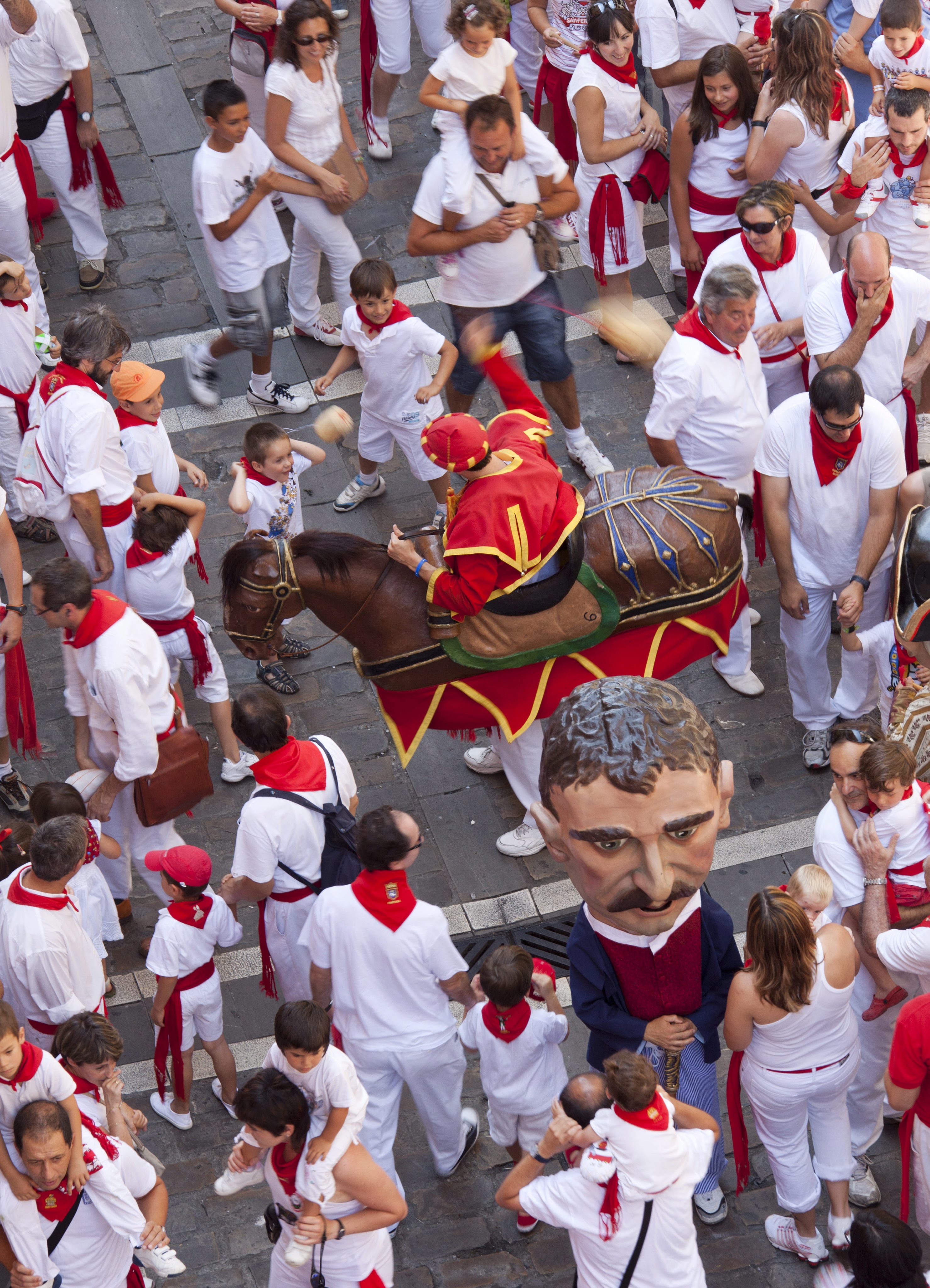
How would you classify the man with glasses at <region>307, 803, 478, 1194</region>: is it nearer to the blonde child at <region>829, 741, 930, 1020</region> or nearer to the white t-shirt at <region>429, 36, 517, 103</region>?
the blonde child at <region>829, 741, 930, 1020</region>

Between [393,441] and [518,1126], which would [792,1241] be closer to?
[518,1126]

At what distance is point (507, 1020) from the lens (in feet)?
17.6

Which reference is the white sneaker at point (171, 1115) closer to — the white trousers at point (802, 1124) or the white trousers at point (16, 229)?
the white trousers at point (802, 1124)

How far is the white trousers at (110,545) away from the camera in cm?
720

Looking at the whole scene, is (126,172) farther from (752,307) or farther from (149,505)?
(752,307)

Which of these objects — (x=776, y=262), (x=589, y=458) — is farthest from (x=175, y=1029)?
(x=776, y=262)

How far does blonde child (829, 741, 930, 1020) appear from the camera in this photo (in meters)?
5.45

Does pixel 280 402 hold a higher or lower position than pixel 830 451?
lower

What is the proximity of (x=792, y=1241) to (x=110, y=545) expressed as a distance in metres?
3.99

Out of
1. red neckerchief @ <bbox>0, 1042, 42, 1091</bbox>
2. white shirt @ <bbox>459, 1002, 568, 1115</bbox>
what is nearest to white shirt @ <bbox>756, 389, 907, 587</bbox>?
white shirt @ <bbox>459, 1002, 568, 1115</bbox>

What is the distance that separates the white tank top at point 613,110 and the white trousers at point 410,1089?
5123 mm

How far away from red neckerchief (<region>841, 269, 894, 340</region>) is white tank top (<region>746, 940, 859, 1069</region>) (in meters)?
3.25

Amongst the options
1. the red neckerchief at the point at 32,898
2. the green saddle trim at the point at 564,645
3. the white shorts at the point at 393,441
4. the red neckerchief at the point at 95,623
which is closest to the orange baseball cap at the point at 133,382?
the red neckerchief at the point at 95,623

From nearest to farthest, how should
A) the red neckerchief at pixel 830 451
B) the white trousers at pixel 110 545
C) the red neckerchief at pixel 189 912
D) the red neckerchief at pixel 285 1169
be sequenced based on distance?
the red neckerchief at pixel 285 1169
the red neckerchief at pixel 189 912
the red neckerchief at pixel 830 451
the white trousers at pixel 110 545
